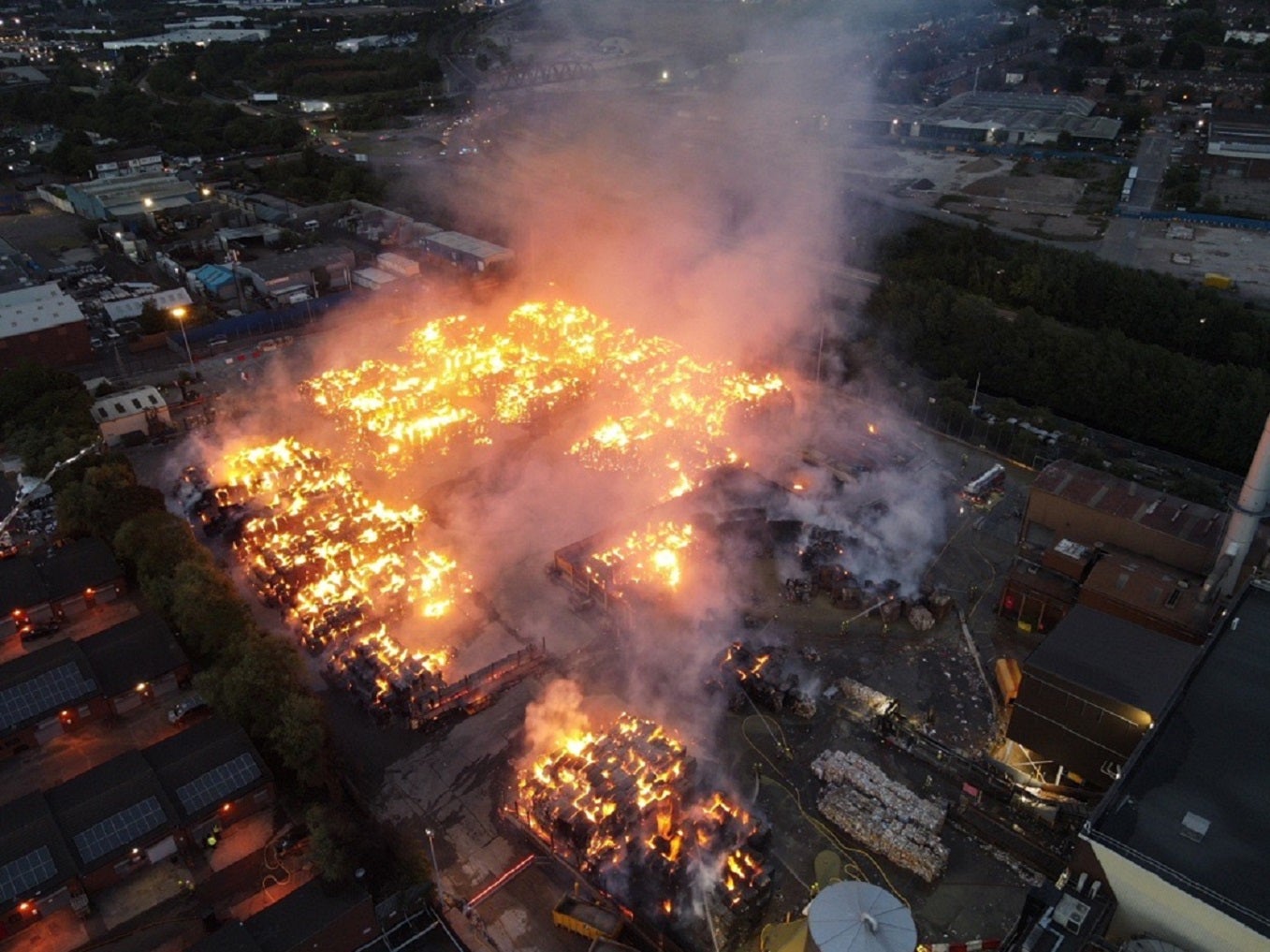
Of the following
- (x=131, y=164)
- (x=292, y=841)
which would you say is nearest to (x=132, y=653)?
(x=292, y=841)

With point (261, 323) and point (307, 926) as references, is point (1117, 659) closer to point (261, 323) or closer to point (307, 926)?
point (307, 926)

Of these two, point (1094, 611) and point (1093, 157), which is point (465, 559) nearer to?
point (1094, 611)

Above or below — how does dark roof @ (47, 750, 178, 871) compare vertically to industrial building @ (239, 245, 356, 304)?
above

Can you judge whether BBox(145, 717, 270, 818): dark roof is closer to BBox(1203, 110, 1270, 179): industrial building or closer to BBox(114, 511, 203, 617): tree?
BBox(114, 511, 203, 617): tree

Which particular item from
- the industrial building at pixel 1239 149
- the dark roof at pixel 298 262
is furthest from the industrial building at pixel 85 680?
the industrial building at pixel 1239 149

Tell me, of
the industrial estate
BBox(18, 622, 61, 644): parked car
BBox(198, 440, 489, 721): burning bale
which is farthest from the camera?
BBox(18, 622, 61, 644): parked car

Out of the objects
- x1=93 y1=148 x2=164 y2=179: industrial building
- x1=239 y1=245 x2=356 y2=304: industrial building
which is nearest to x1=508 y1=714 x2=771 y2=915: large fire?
x1=239 y1=245 x2=356 y2=304: industrial building

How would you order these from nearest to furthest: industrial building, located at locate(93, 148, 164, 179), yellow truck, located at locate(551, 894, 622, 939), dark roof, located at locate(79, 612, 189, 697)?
1. yellow truck, located at locate(551, 894, 622, 939)
2. dark roof, located at locate(79, 612, 189, 697)
3. industrial building, located at locate(93, 148, 164, 179)
